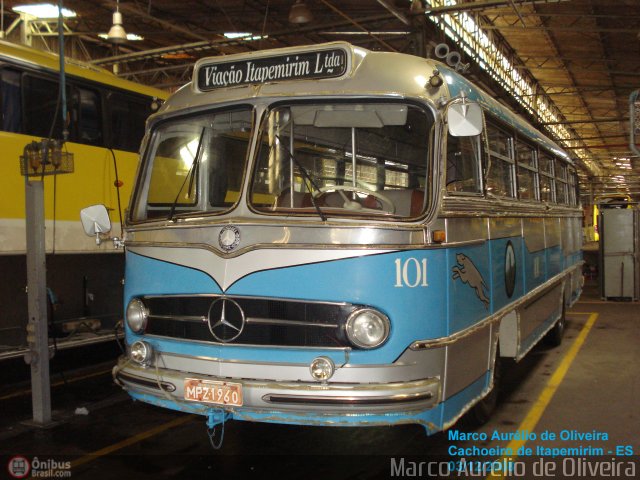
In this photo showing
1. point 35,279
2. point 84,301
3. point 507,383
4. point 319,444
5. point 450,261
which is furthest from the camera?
point 84,301

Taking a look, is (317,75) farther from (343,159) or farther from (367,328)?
(367,328)

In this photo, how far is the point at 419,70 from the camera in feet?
16.0

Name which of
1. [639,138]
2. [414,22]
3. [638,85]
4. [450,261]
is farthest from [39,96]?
[638,85]

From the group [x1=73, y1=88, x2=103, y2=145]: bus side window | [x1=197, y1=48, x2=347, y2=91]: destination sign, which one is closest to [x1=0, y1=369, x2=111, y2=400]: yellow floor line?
[x1=73, y1=88, x2=103, y2=145]: bus side window

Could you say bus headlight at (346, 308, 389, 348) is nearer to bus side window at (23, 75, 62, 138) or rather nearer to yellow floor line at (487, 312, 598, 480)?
yellow floor line at (487, 312, 598, 480)

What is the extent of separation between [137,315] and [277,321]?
1.24 metres

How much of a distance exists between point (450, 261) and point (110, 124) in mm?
6042

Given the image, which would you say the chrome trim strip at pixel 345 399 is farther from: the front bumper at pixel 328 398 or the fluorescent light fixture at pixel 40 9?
the fluorescent light fixture at pixel 40 9

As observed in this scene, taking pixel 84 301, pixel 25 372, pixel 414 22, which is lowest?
pixel 25 372

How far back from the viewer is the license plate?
4406 millimetres

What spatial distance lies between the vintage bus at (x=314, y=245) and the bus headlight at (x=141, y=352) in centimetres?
1

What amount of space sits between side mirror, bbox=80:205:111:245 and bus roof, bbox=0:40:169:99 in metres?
3.51

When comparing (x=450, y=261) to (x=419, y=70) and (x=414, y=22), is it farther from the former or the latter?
(x=414, y=22)

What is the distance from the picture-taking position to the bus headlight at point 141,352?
4.90 meters
